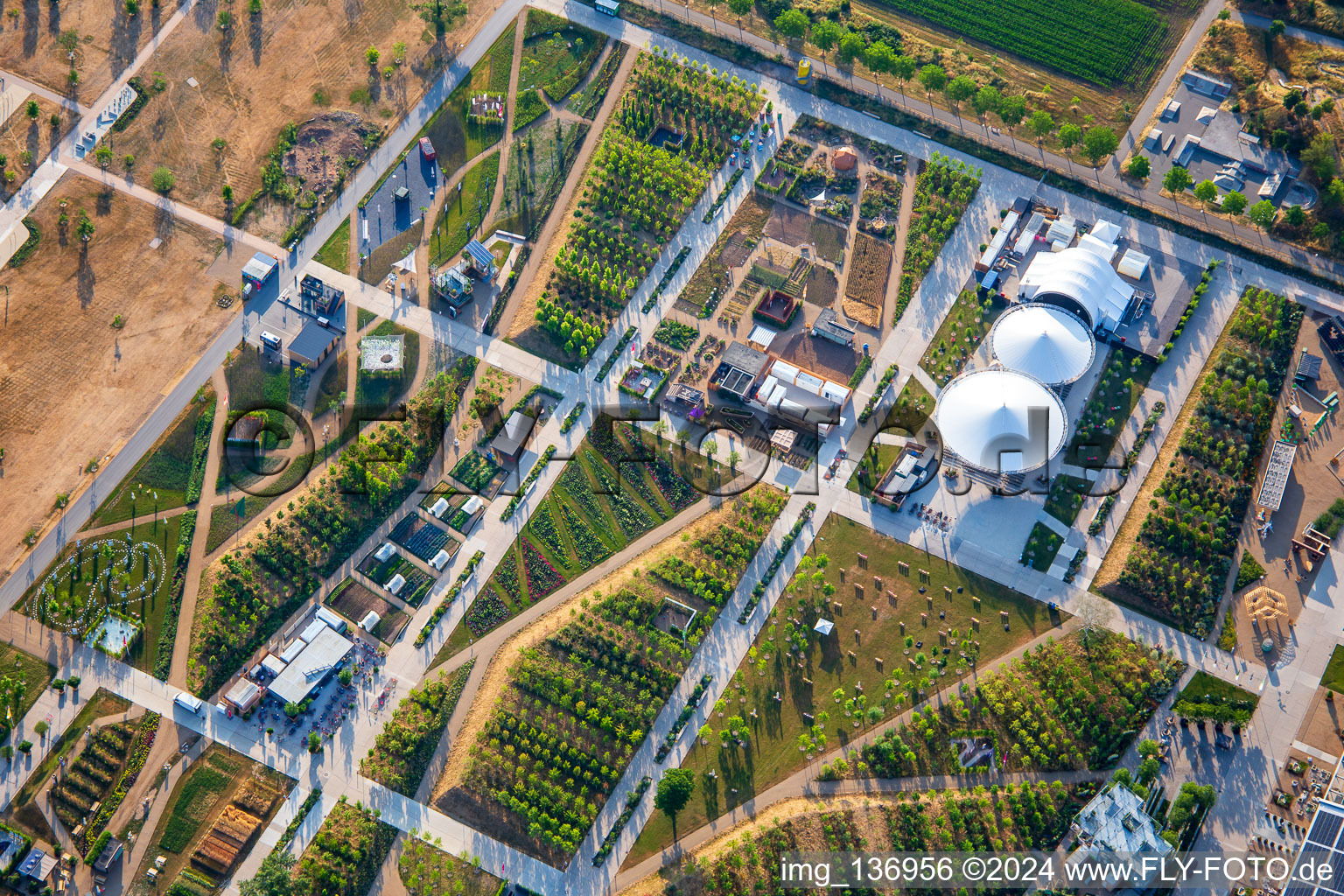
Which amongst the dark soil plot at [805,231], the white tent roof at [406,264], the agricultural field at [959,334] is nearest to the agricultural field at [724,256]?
the dark soil plot at [805,231]

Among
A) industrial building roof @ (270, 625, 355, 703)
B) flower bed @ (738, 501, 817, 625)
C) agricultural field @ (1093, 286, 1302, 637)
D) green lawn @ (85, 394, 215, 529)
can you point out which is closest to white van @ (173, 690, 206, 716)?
industrial building roof @ (270, 625, 355, 703)

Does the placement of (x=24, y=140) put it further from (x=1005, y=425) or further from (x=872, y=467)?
(x=1005, y=425)

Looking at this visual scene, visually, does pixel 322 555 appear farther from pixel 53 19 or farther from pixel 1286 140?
pixel 1286 140

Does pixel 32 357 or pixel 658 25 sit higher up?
pixel 658 25

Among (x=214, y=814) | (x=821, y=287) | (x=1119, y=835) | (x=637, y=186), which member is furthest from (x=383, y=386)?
(x=1119, y=835)

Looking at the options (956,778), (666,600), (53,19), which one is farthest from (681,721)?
(53,19)

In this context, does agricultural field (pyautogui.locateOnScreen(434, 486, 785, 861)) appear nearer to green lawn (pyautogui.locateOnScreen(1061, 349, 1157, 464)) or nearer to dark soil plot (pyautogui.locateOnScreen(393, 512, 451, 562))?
dark soil plot (pyautogui.locateOnScreen(393, 512, 451, 562))

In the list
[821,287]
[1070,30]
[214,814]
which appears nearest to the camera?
[214,814]
